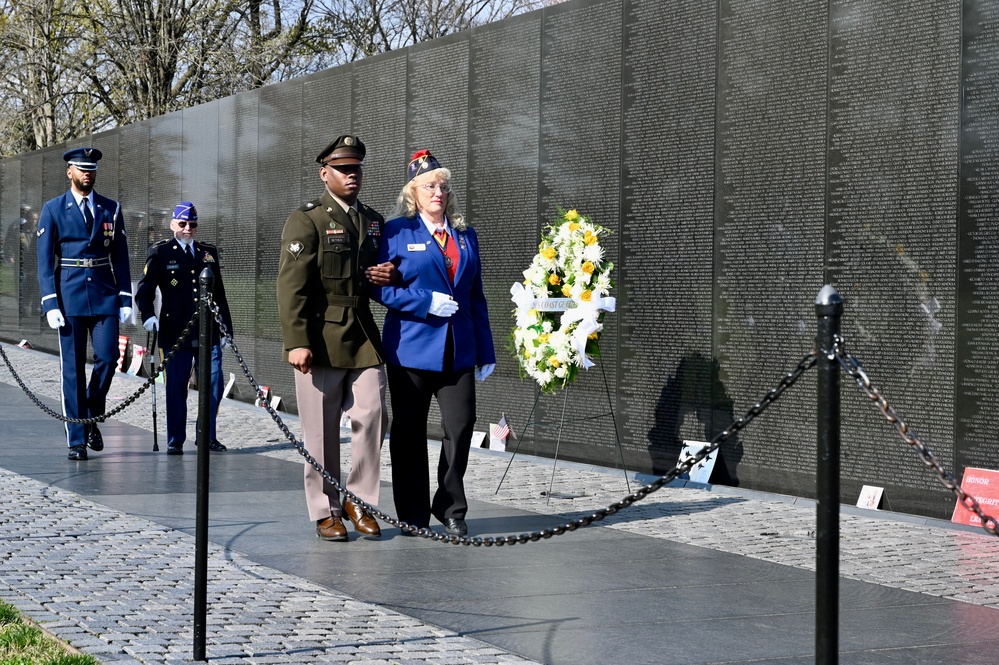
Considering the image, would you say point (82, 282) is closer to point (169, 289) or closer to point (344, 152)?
point (169, 289)

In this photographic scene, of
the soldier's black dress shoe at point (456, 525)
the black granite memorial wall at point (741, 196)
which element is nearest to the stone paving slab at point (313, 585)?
the black granite memorial wall at point (741, 196)

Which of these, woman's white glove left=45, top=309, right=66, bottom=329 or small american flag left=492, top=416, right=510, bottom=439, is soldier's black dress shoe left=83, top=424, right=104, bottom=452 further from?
small american flag left=492, top=416, right=510, bottom=439

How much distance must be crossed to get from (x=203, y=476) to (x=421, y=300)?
2.42 metres

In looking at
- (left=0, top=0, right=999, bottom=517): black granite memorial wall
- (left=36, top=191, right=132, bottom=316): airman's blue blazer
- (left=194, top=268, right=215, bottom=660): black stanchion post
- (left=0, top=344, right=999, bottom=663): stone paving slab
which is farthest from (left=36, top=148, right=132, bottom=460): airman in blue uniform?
(left=194, top=268, right=215, bottom=660): black stanchion post

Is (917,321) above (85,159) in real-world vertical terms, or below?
below

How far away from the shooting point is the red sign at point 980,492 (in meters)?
7.94

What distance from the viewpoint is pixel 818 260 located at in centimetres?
905

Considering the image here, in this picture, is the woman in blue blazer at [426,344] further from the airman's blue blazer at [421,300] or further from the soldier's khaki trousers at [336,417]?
the soldier's khaki trousers at [336,417]

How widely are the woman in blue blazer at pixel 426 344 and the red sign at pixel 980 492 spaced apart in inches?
114

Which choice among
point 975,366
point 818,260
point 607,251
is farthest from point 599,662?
point 607,251

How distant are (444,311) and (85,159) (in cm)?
488

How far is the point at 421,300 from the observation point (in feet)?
24.5

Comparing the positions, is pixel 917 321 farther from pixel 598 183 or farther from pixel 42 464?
pixel 42 464

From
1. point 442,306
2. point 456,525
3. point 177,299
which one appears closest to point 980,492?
point 456,525
